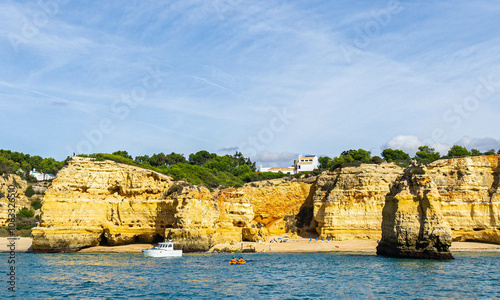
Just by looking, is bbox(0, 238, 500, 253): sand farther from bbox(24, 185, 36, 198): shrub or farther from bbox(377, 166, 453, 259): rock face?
bbox(24, 185, 36, 198): shrub

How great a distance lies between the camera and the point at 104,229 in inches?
1913

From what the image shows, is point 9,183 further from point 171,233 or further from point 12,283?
point 12,283

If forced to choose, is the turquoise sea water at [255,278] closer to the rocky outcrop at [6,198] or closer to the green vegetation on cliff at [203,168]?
the rocky outcrop at [6,198]

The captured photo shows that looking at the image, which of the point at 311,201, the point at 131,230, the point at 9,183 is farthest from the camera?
the point at 311,201

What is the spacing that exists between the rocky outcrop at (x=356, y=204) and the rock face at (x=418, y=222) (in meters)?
16.0

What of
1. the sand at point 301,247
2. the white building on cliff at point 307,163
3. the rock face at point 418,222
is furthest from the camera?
the white building on cliff at point 307,163

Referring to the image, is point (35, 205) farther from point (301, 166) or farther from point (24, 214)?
point (301, 166)

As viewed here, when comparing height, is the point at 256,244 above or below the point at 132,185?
below

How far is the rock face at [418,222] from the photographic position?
3572 cm

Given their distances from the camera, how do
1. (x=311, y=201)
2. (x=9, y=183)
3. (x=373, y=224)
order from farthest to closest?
1. (x=311, y=201)
2. (x=9, y=183)
3. (x=373, y=224)

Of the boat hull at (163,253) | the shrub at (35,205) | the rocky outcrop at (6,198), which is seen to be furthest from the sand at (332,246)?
the shrub at (35,205)

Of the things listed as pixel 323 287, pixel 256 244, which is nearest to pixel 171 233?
pixel 256 244

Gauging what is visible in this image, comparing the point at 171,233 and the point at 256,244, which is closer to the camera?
the point at 171,233

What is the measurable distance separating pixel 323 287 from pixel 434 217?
13.7 m
